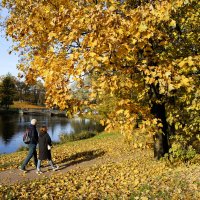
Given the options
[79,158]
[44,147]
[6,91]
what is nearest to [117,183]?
[44,147]

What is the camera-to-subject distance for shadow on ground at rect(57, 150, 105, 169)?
623 inches

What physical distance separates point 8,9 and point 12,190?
11.9 metres

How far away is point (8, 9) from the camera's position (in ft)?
59.6

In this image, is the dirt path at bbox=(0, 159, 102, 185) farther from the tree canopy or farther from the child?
the tree canopy

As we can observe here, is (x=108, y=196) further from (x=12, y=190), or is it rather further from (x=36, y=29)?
(x=36, y=29)

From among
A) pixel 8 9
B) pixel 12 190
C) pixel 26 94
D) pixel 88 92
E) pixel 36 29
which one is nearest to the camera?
pixel 88 92

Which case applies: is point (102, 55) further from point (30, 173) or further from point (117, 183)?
point (30, 173)

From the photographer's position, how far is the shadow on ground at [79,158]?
623 inches

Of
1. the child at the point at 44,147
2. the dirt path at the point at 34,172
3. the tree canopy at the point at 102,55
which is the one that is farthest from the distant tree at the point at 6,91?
the tree canopy at the point at 102,55

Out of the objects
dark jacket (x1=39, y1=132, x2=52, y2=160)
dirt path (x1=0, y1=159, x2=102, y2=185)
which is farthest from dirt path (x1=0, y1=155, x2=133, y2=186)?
dark jacket (x1=39, y1=132, x2=52, y2=160)

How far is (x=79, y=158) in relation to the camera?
679 inches

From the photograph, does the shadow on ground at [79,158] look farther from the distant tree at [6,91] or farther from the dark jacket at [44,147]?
the distant tree at [6,91]

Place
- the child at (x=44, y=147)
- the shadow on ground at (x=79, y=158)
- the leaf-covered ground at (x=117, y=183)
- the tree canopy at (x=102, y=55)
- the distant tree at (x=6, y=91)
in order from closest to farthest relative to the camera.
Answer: the tree canopy at (x=102, y=55) → the leaf-covered ground at (x=117, y=183) → the child at (x=44, y=147) → the shadow on ground at (x=79, y=158) → the distant tree at (x=6, y=91)

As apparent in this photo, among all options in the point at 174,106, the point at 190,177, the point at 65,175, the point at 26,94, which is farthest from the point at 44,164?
the point at 26,94
